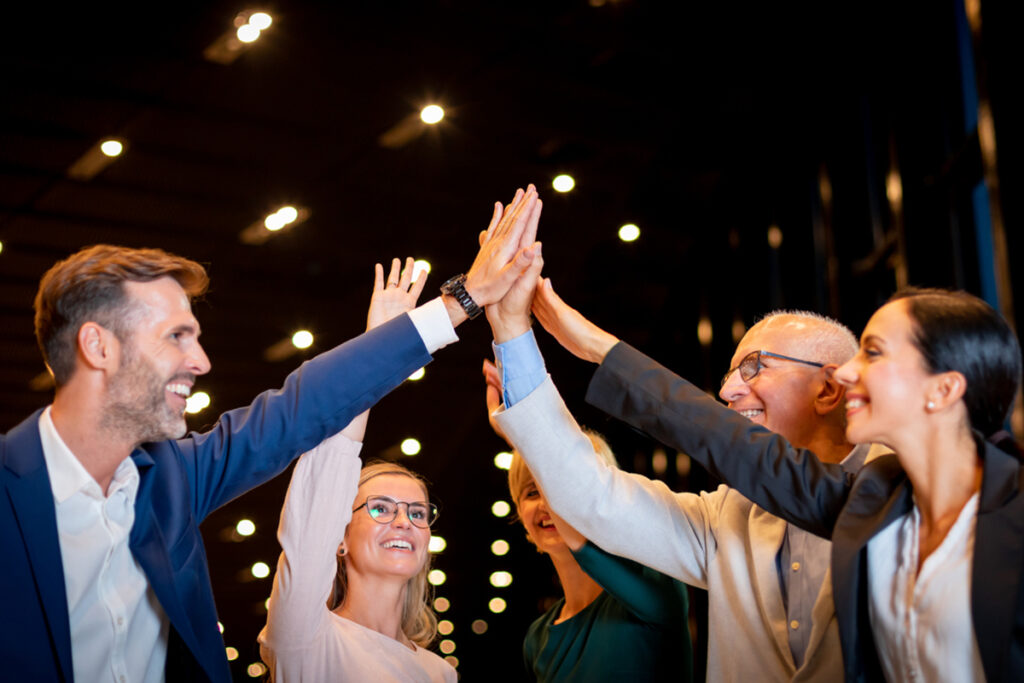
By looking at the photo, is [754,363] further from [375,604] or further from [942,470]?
[375,604]

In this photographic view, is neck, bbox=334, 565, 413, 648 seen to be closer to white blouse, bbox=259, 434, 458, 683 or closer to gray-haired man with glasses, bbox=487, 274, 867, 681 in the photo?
white blouse, bbox=259, 434, 458, 683

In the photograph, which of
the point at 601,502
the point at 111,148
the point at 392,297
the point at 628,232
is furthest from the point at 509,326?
the point at 628,232

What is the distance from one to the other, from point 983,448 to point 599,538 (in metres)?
0.85

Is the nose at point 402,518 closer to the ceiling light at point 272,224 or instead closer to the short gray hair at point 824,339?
the short gray hair at point 824,339

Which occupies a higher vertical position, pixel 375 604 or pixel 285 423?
pixel 285 423

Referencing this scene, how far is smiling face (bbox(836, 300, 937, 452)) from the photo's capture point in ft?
5.33

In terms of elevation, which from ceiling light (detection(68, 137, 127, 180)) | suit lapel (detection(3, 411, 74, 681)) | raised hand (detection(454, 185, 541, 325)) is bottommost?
suit lapel (detection(3, 411, 74, 681))

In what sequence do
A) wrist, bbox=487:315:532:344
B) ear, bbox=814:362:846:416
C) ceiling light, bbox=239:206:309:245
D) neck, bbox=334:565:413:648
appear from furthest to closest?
ceiling light, bbox=239:206:309:245 < neck, bbox=334:565:413:648 < ear, bbox=814:362:846:416 < wrist, bbox=487:315:532:344

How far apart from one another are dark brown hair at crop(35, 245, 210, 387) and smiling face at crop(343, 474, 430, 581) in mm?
1007

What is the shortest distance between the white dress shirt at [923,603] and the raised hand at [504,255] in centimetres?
101

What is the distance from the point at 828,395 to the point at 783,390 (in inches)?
4.2

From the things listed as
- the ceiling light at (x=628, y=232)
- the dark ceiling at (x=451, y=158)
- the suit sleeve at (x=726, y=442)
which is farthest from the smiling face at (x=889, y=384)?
the ceiling light at (x=628, y=232)

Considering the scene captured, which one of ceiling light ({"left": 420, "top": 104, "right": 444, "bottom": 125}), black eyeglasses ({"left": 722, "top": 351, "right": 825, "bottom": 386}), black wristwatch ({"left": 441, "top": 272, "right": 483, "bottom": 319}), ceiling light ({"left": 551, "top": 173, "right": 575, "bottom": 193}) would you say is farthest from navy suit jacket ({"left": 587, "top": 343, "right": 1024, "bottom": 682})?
ceiling light ({"left": 551, "top": 173, "right": 575, "bottom": 193})

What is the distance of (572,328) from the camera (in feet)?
7.03
